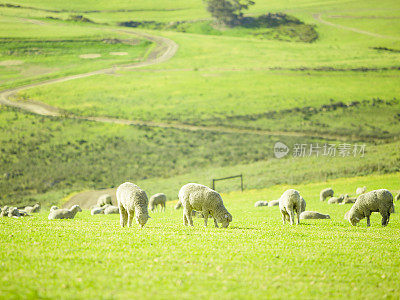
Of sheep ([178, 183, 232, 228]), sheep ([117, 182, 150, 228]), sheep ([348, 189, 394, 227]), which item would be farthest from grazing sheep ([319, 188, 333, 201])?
sheep ([117, 182, 150, 228])

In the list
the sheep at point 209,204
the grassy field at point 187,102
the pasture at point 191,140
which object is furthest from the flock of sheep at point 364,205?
the grassy field at point 187,102

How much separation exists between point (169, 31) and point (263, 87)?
7836 cm

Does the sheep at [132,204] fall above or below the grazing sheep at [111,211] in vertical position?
above

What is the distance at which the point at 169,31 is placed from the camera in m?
186

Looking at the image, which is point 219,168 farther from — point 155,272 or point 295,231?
point 155,272

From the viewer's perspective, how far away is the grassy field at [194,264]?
10633mm

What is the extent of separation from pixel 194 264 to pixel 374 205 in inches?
590

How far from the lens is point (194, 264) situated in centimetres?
1301

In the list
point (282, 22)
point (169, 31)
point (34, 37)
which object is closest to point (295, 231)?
point (34, 37)

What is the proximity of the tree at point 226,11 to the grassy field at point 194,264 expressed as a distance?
185982 millimetres

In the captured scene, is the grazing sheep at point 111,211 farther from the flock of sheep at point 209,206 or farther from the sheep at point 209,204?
the sheep at point 209,204

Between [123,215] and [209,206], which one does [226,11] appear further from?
[123,215]

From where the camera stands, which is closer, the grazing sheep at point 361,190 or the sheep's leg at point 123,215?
the sheep's leg at point 123,215

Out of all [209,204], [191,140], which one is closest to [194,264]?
[209,204]
